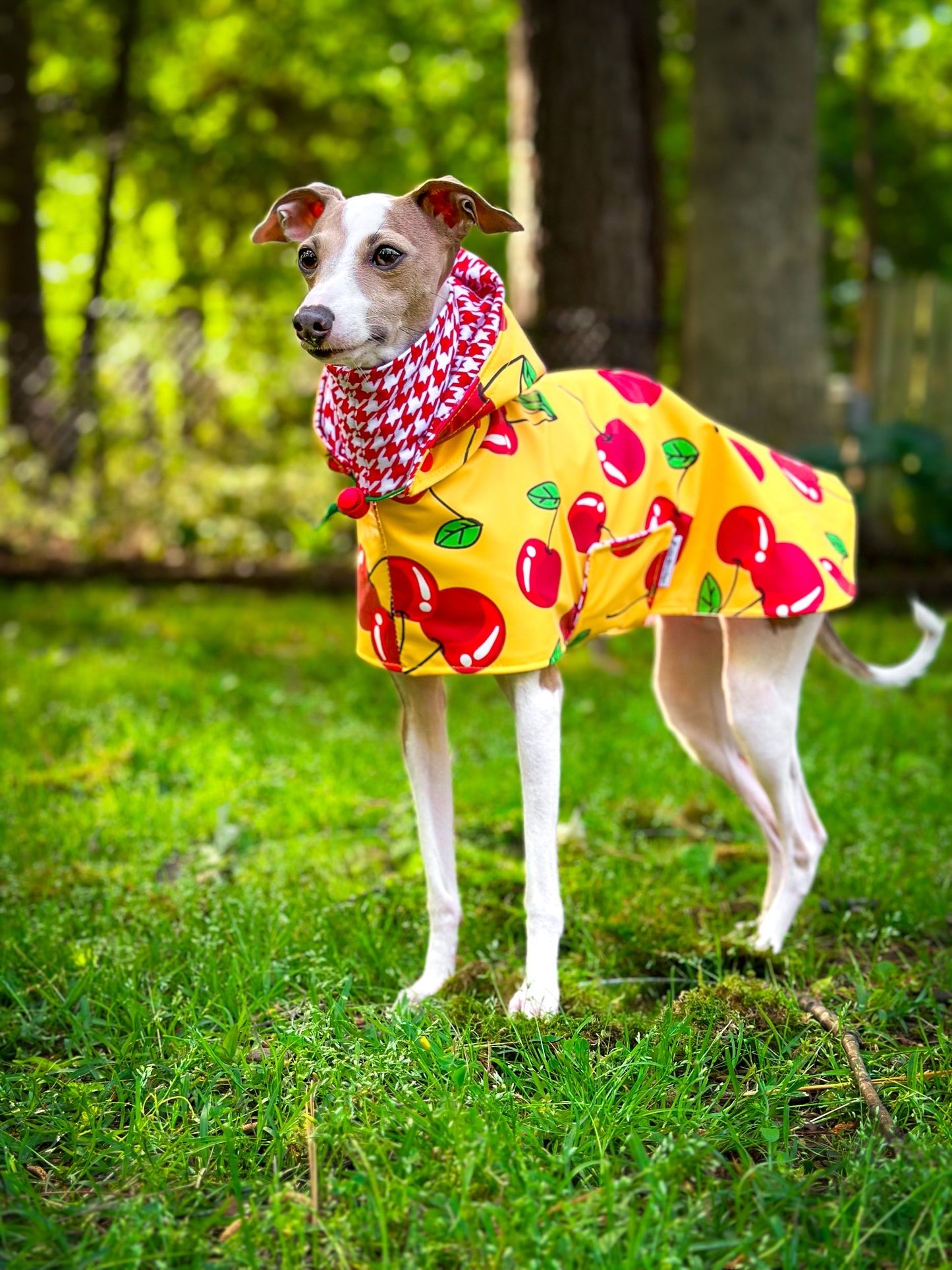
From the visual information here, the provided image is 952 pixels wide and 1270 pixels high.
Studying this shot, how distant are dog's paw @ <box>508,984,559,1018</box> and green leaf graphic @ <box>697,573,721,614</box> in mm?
1064

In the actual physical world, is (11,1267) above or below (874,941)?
above

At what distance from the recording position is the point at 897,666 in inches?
130

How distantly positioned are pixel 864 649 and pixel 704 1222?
4.59 metres

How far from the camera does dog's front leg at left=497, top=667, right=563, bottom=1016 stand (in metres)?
2.65

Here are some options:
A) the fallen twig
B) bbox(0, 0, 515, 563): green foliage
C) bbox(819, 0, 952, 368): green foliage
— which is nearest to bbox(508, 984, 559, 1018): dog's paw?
the fallen twig

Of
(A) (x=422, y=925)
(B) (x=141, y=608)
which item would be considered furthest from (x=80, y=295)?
(A) (x=422, y=925)

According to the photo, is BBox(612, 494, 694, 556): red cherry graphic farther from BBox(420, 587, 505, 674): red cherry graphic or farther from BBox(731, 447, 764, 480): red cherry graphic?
BBox(420, 587, 505, 674): red cherry graphic

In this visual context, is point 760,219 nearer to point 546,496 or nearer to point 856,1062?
point 546,496

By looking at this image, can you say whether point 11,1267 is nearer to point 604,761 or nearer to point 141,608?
point 604,761

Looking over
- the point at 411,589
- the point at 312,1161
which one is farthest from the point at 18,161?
the point at 312,1161

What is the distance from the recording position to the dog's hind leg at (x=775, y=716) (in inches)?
121

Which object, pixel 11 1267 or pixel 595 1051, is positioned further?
pixel 595 1051

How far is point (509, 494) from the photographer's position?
2553 mm

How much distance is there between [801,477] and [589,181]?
4.51 m
